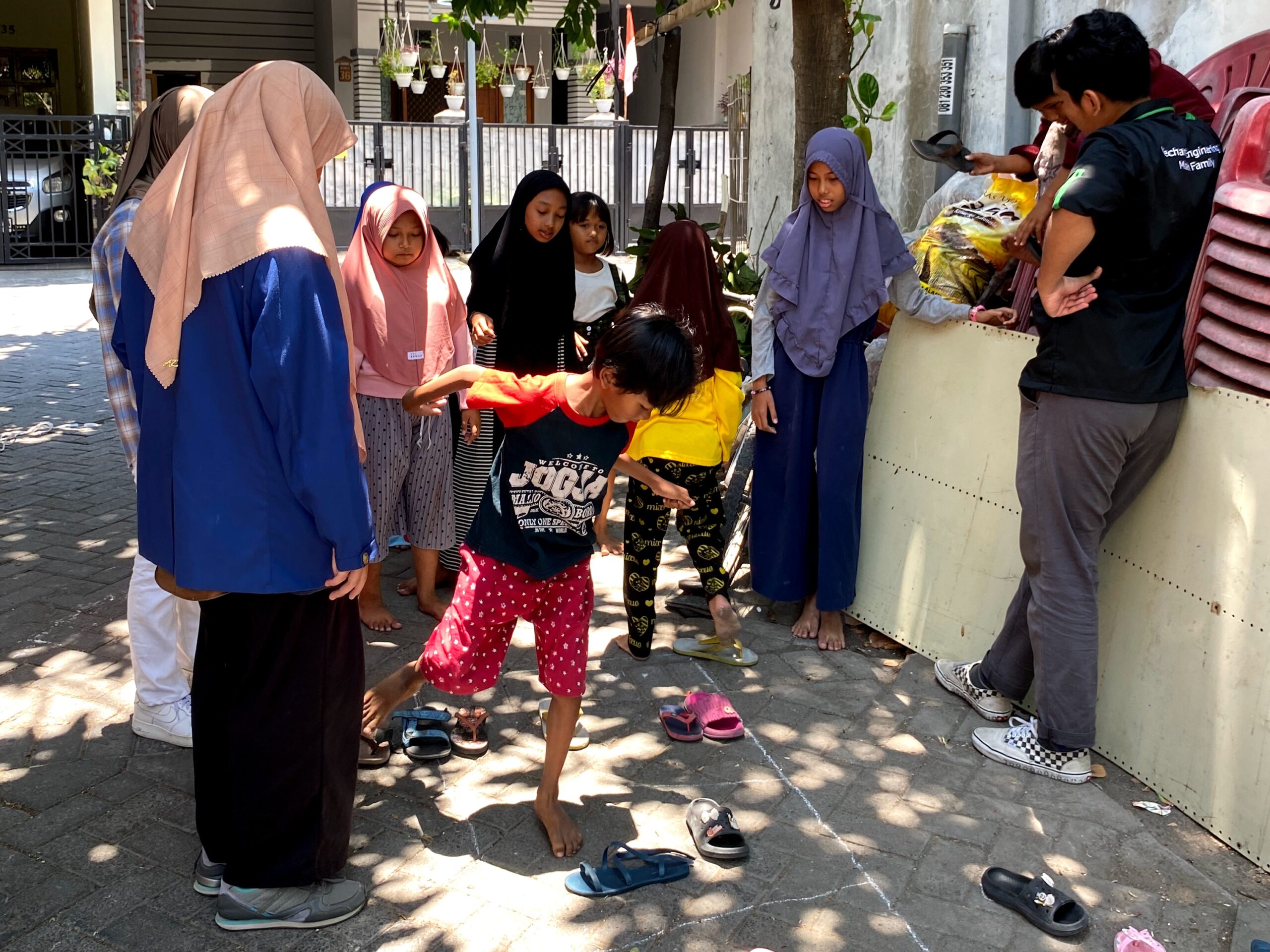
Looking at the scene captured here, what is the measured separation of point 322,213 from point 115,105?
647 inches

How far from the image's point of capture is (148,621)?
3.76m

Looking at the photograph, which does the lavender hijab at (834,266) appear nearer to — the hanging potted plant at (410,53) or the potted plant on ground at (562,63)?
the potted plant on ground at (562,63)

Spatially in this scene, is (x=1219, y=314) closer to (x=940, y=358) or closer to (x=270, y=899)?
(x=940, y=358)

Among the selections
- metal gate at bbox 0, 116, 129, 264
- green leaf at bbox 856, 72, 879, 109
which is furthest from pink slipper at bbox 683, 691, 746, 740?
metal gate at bbox 0, 116, 129, 264

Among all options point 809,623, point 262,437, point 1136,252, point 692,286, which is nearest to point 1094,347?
point 1136,252

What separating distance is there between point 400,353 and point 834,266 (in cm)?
166

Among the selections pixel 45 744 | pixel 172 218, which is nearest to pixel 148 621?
pixel 45 744

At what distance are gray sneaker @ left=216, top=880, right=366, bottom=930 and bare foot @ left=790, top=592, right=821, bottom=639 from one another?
2310 mm

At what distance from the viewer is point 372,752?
375 centimetres

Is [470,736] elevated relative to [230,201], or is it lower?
lower

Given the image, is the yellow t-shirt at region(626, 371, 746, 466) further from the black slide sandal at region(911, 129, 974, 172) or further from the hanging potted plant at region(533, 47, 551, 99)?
the hanging potted plant at region(533, 47, 551, 99)

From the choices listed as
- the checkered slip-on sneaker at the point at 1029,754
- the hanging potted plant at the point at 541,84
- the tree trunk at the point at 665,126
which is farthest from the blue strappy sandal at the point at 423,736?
the hanging potted plant at the point at 541,84

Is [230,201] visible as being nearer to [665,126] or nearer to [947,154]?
[947,154]

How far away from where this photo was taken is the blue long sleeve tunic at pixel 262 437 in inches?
105
